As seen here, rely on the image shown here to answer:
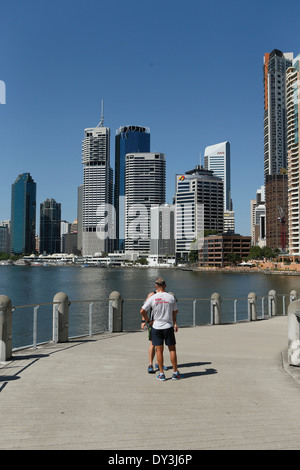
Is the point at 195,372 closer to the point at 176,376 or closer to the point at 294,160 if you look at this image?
the point at 176,376

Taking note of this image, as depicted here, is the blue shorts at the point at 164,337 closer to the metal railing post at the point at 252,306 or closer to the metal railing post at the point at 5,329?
the metal railing post at the point at 5,329

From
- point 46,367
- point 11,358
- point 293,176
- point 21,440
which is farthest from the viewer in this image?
point 293,176

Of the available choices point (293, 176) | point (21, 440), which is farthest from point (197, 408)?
point (293, 176)

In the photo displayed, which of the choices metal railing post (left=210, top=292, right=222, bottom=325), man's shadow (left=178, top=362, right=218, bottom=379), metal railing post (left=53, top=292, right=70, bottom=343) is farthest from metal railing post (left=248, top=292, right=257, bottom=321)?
man's shadow (left=178, top=362, right=218, bottom=379)

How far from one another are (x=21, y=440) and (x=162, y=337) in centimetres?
382

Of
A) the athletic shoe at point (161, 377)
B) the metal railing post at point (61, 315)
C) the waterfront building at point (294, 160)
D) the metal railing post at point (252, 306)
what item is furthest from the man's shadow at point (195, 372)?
the waterfront building at point (294, 160)

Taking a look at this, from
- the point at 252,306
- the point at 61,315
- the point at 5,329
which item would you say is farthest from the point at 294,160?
the point at 5,329

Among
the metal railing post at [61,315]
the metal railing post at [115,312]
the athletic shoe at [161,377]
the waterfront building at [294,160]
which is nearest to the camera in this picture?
the athletic shoe at [161,377]

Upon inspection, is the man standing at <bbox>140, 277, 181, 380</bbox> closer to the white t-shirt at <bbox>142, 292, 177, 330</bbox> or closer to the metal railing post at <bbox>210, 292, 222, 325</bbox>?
the white t-shirt at <bbox>142, 292, 177, 330</bbox>

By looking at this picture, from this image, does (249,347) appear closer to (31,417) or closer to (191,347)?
(191,347)

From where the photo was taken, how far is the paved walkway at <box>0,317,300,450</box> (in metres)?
5.36

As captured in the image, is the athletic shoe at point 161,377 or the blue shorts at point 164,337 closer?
the athletic shoe at point 161,377

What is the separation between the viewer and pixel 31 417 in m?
6.08

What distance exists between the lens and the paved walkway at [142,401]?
5359 millimetres
